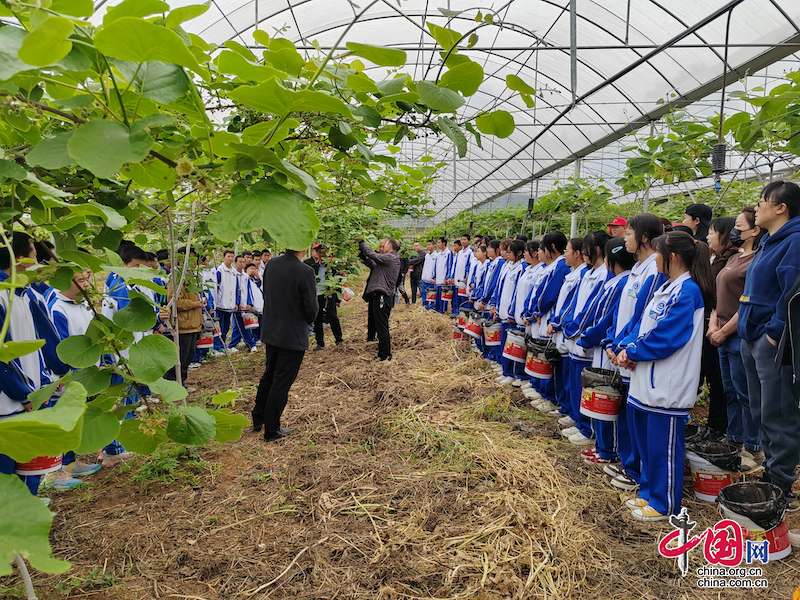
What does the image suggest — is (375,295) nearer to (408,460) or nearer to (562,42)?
(408,460)

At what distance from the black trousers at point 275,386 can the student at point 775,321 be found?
3.76 meters

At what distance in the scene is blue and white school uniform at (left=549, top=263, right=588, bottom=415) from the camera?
16.5 feet

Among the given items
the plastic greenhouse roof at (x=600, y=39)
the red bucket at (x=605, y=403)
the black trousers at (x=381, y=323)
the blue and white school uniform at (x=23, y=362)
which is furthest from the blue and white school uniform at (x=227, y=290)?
the red bucket at (x=605, y=403)

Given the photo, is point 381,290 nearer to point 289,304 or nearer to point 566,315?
point 289,304

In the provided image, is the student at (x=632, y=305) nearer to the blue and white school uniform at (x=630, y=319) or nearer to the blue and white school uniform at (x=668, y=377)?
the blue and white school uniform at (x=630, y=319)

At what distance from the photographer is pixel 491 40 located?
11039 mm

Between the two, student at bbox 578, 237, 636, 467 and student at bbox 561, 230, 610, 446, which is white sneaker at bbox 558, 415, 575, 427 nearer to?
student at bbox 561, 230, 610, 446

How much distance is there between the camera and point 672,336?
3.01 meters

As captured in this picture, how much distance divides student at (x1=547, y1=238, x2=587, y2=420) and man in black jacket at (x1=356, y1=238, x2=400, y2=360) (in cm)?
308

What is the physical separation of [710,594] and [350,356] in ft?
19.8

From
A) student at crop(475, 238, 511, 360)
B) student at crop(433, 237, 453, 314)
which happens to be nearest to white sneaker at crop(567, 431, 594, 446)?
student at crop(475, 238, 511, 360)

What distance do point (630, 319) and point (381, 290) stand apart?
15.0 ft

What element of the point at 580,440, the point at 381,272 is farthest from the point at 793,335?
the point at 381,272

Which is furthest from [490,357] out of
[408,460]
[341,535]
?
[341,535]
